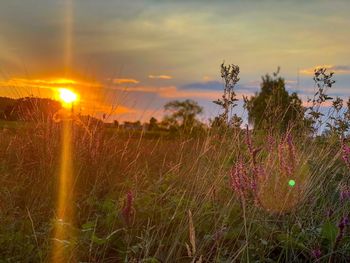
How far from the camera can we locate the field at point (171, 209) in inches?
118

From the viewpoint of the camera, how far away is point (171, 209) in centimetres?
394

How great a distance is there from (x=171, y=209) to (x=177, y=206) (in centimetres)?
31

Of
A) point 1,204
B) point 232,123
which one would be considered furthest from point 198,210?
point 232,123

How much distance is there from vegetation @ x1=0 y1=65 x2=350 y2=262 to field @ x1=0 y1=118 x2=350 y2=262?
0.04 feet

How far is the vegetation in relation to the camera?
9.86 ft

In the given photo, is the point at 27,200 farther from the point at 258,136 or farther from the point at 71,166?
the point at 258,136

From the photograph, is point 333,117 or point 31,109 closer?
point 333,117

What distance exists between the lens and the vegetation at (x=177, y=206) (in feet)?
9.86

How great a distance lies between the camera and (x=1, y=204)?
3.73 metres

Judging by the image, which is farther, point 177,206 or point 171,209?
point 171,209

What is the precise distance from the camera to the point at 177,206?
364 cm

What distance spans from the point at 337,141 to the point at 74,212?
3.22m

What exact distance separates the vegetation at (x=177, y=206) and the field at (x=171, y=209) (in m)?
0.01

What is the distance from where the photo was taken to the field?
300 centimetres
